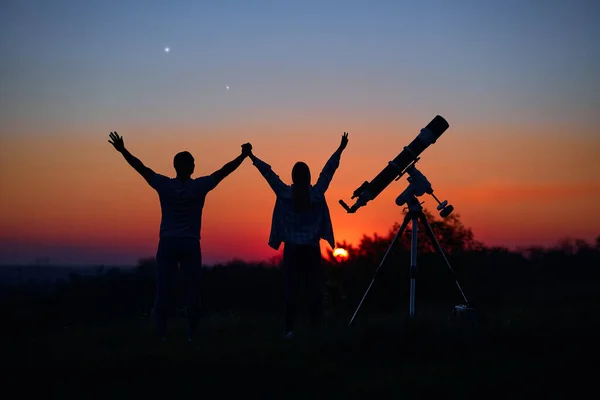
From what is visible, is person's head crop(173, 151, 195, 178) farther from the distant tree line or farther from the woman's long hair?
the distant tree line

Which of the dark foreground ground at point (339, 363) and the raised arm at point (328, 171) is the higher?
the raised arm at point (328, 171)

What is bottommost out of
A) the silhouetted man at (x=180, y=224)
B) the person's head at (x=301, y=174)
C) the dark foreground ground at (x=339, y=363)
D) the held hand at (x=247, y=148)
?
the dark foreground ground at (x=339, y=363)

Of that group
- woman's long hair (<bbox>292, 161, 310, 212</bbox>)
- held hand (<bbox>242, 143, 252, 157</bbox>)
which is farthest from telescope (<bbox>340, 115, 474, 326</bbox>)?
held hand (<bbox>242, 143, 252, 157</bbox>)

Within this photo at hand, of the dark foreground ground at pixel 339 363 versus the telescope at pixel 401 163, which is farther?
the telescope at pixel 401 163

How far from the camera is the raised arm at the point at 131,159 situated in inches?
356

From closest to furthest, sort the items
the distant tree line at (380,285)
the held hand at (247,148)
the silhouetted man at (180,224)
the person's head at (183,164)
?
the silhouetted man at (180,224) → the person's head at (183,164) → the held hand at (247,148) → the distant tree line at (380,285)

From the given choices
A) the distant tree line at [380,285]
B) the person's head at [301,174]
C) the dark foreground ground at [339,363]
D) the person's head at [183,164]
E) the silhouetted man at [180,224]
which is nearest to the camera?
the dark foreground ground at [339,363]

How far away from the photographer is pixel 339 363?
23.2 ft

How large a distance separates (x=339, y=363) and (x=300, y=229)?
2.63m

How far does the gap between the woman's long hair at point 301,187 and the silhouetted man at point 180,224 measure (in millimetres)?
829

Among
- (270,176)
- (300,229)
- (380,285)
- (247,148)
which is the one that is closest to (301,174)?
(270,176)

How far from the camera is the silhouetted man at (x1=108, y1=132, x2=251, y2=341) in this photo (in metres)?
8.92

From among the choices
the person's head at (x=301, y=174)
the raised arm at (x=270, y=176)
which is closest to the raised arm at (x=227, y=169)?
the raised arm at (x=270, y=176)

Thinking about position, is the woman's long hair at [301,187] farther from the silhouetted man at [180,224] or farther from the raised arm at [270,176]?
the silhouetted man at [180,224]
